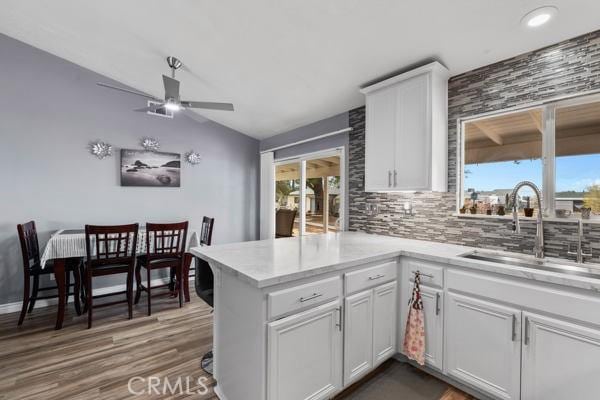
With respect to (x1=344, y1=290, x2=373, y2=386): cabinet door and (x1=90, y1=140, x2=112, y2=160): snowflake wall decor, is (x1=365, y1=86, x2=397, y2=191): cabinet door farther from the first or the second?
(x1=90, y1=140, x2=112, y2=160): snowflake wall decor

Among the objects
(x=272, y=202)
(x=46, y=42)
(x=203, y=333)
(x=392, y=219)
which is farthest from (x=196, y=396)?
(x=46, y=42)

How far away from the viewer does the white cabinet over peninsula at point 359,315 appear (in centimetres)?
141

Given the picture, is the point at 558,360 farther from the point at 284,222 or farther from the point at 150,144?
the point at 150,144

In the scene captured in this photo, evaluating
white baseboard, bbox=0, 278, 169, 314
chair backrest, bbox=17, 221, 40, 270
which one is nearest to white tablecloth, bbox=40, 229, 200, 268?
chair backrest, bbox=17, 221, 40, 270

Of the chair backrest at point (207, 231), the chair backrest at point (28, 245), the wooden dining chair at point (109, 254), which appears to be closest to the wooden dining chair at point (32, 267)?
the chair backrest at point (28, 245)

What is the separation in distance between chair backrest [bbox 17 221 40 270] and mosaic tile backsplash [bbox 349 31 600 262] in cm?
354

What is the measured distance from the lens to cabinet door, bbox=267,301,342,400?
140cm

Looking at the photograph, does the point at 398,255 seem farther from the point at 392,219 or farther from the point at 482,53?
the point at 482,53

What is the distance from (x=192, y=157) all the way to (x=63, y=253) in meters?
2.08

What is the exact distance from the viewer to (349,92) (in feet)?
9.64

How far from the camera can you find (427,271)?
6.55 feet

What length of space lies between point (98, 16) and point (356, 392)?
3.82 meters

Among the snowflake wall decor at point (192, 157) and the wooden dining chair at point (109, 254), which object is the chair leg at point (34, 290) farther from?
the snowflake wall decor at point (192, 157)

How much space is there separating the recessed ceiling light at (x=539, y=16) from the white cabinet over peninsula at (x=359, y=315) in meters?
1.54
